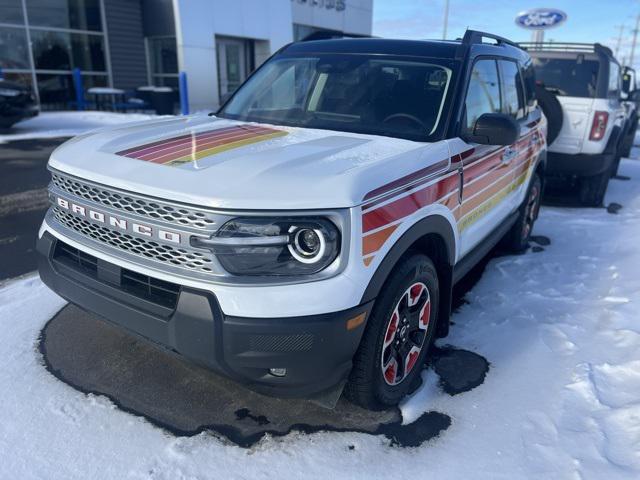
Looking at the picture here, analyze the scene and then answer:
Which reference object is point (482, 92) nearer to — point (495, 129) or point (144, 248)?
point (495, 129)

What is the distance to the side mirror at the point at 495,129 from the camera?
2.89m

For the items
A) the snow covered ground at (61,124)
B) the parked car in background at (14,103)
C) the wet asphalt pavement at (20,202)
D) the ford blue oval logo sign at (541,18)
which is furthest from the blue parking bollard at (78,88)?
the ford blue oval logo sign at (541,18)

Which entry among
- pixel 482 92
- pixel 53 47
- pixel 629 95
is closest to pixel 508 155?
pixel 482 92

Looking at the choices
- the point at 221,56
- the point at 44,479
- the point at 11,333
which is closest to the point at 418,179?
the point at 44,479

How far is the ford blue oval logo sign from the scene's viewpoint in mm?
12938

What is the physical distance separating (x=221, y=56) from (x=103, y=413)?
17.6 metres

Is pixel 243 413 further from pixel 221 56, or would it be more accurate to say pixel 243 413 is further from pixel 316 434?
pixel 221 56

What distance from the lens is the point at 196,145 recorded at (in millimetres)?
2588

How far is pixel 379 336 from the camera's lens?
7.70 ft

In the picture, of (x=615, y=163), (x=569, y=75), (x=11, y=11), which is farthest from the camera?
(x=11, y=11)

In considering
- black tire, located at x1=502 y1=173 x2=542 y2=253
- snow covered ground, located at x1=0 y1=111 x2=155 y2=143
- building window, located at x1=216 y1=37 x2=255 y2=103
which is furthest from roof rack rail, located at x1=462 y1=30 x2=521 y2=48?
building window, located at x1=216 y1=37 x2=255 y2=103

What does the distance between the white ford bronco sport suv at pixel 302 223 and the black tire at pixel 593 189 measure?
167 inches

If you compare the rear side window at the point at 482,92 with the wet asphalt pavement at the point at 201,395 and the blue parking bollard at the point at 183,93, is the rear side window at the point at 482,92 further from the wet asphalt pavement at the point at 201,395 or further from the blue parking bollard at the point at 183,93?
the blue parking bollard at the point at 183,93

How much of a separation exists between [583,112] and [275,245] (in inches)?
232
